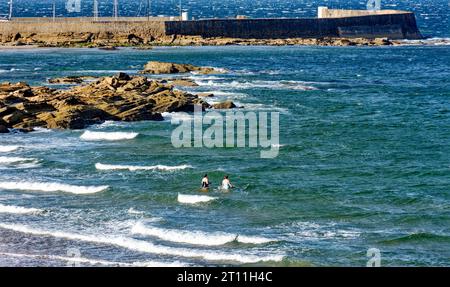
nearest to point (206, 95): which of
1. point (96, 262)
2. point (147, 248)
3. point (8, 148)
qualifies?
point (8, 148)

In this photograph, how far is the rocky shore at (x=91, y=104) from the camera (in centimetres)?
5506

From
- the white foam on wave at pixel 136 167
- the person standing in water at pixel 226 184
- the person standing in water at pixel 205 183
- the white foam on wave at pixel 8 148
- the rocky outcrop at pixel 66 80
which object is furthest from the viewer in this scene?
the rocky outcrop at pixel 66 80

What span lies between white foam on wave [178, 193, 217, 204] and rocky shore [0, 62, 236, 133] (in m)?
18.5

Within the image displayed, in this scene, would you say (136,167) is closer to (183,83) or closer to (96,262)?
(96,262)

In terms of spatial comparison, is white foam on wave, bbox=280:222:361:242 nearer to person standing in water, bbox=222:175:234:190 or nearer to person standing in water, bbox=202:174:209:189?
person standing in water, bbox=222:175:234:190

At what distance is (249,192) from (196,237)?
775 cm

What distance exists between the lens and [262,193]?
3900cm

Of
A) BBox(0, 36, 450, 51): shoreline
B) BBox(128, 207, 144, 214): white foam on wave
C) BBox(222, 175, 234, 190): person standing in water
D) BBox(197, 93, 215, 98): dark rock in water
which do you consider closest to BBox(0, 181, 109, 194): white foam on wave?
BBox(128, 207, 144, 214): white foam on wave

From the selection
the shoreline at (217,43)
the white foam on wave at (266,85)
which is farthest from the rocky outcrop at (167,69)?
the shoreline at (217,43)

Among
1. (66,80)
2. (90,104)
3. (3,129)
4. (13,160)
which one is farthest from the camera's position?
(66,80)

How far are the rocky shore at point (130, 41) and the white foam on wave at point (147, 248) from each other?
85.6 meters

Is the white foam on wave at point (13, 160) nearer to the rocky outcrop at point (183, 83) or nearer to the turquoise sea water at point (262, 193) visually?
the turquoise sea water at point (262, 193)

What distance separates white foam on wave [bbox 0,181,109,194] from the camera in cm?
3928

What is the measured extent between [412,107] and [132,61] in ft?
129
